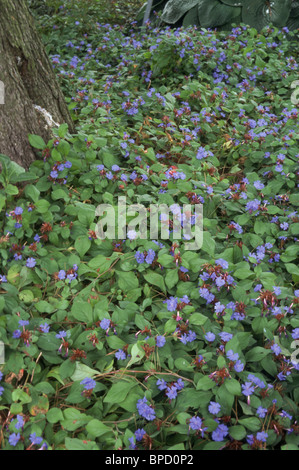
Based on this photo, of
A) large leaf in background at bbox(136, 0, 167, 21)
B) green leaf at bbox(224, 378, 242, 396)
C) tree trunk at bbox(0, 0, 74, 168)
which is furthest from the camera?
large leaf in background at bbox(136, 0, 167, 21)

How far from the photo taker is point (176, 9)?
481 centimetres

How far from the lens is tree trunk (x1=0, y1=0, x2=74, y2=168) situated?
210 cm

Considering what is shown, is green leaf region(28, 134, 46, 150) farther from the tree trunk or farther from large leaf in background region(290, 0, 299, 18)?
large leaf in background region(290, 0, 299, 18)

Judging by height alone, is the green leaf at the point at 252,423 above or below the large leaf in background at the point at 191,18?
below

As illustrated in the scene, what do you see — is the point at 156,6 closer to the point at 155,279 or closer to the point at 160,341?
the point at 155,279

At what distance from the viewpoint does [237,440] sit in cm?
139

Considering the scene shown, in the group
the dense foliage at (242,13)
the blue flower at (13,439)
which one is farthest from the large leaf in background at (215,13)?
the blue flower at (13,439)

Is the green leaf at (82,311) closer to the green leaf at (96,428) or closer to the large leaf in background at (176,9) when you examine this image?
the green leaf at (96,428)

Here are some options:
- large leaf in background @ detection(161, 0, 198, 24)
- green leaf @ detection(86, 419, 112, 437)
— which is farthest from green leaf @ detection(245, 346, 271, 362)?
large leaf in background @ detection(161, 0, 198, 24)

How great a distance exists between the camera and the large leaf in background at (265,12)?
461cm

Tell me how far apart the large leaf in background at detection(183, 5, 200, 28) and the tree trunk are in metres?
2.89

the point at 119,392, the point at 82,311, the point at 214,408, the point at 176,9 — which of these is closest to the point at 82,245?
the point at 82,311

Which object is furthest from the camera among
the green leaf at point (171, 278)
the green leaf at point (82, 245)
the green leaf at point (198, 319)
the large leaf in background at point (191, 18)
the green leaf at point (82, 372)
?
the large leaf in background at point (191, 18)
